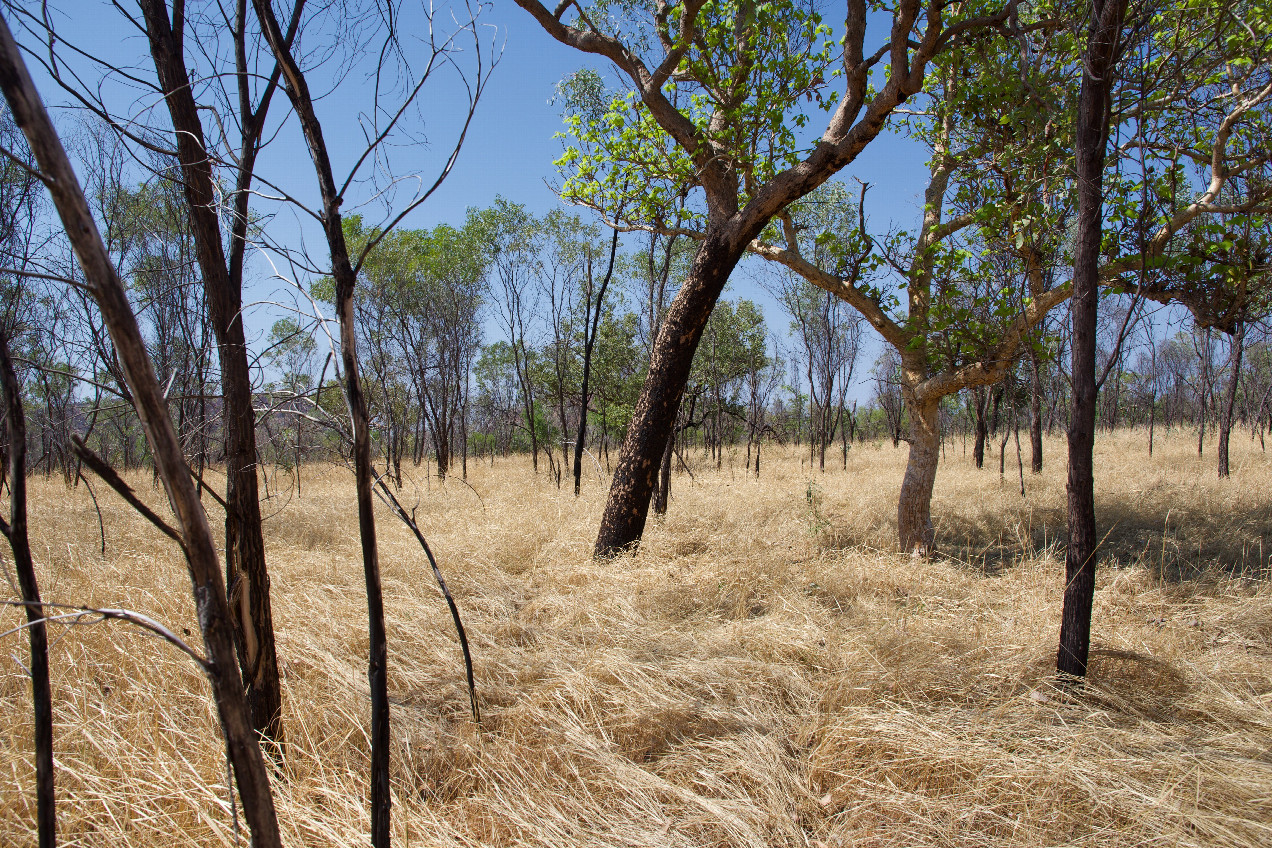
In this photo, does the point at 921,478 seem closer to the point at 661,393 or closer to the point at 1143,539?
the point at 1143,539

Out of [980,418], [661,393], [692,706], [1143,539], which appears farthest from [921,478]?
[980,418]

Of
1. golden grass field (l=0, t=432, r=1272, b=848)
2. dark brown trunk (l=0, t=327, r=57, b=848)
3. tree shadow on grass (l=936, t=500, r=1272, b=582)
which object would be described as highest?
dark brown trunk (l=0, t=327, r=57, b=848)

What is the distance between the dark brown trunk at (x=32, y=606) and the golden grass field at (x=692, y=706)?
1.79 ft

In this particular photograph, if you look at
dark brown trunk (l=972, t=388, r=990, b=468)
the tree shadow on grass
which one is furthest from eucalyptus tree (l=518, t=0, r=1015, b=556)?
dark brown trunk (l=972, t=388, r=990, b=468)

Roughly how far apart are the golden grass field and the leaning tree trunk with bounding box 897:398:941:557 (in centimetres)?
77

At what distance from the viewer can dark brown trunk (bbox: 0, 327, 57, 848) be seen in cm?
129

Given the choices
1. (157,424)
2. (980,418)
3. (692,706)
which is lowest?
(692,706)

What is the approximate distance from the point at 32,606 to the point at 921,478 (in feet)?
19.7

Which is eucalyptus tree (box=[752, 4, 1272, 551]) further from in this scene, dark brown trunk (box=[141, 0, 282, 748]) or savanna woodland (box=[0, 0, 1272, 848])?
dark brown trunk (box=[141, 0, 282, 748])

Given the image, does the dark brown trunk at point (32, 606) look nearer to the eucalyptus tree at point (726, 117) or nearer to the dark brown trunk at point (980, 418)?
the eucalyptus tree at point (726, 117)

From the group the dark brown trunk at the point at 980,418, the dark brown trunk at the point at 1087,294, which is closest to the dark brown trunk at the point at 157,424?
the dark brown trunk at the point at 1087,294

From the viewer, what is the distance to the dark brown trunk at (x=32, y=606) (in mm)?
1290

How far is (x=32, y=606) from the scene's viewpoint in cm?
129

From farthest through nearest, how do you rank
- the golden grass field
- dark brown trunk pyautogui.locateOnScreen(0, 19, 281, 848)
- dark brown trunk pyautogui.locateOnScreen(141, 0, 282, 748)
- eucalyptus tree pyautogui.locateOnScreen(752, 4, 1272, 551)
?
eucalyptus tree pyautogui.locateOnScreen(752, 4, 1272, 551) → dark brown trunk pyautogui.locateOnScreen(141, 0, 282, 748) → the golden grass field → dark brown trunk pyautogui.locateOnScreen(0, 19, 281, 848)
